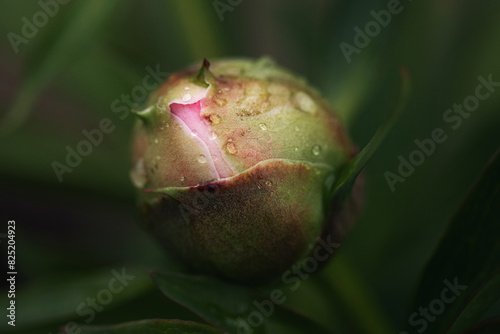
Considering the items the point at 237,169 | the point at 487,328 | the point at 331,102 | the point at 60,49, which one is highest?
the point at 60,49

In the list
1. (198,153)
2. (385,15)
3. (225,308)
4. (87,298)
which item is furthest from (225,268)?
(385,15)

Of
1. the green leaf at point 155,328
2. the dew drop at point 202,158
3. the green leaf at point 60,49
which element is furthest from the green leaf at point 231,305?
the green leaf at point 60,49

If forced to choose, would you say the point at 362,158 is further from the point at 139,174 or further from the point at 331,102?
the point at 331,102

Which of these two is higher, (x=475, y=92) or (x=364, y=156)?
(x=364, y=156)

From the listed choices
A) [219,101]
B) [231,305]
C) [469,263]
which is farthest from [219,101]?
[469,263]

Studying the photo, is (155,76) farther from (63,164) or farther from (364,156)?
(364,156)

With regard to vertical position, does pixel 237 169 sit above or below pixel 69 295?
above
